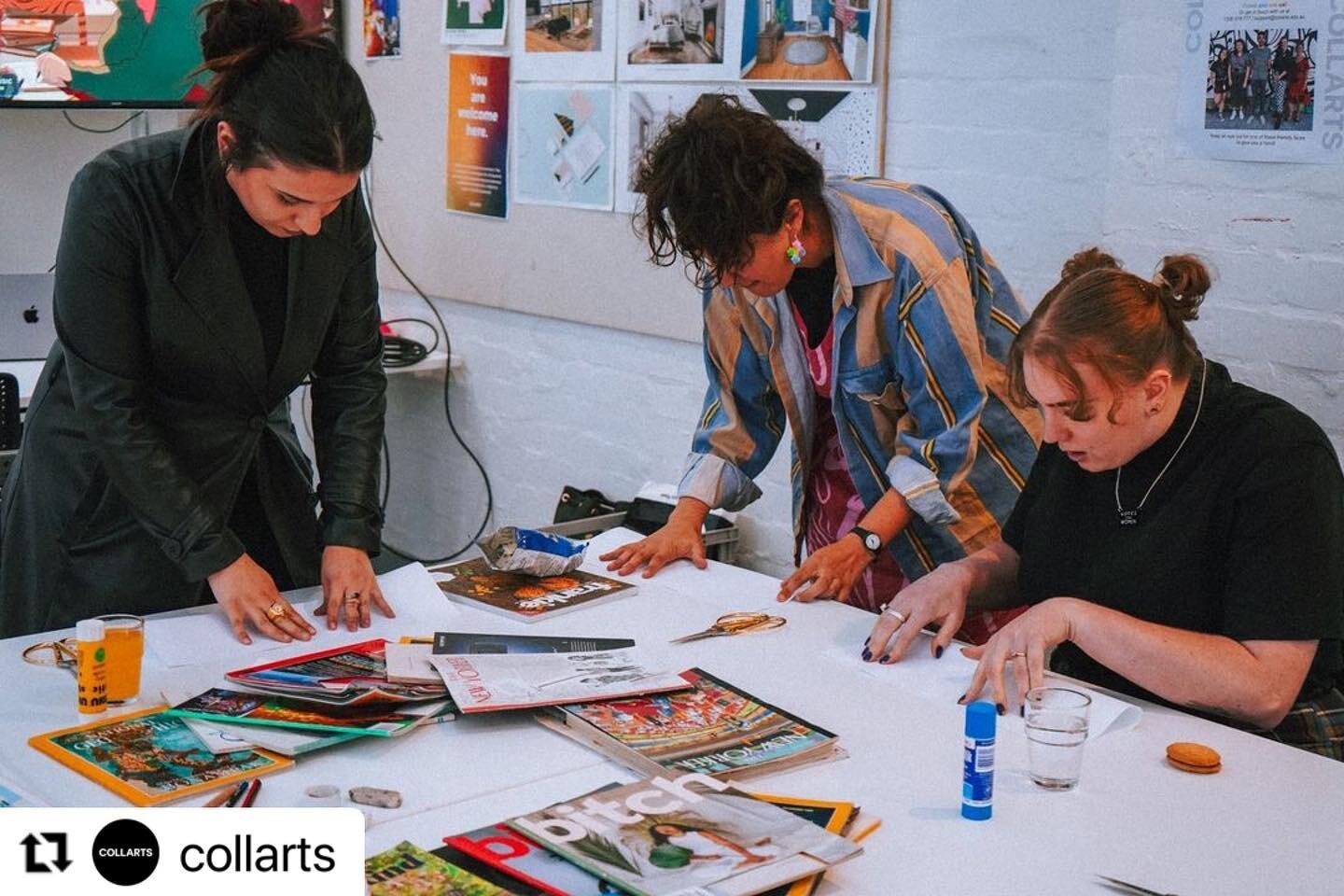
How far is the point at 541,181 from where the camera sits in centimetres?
393

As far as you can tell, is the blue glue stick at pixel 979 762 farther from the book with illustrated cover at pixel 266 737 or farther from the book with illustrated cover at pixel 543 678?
the book with illustrated cover at pixel 266 737

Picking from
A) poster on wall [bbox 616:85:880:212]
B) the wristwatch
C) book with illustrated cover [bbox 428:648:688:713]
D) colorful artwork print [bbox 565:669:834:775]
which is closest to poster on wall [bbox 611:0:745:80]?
poster on wall [bbox 616:85:880:212]

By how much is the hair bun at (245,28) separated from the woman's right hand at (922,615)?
1.07m

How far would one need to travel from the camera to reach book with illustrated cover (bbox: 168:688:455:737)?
5.26ft

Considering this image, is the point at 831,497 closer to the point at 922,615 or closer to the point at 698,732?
the point at 922,615

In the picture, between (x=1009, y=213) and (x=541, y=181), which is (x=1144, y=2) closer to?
(x=1009, y=213)

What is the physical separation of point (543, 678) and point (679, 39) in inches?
82.5

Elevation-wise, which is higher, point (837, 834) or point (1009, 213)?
point (1009, 213)

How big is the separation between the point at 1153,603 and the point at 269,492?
1.24 m

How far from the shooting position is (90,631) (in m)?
1.66

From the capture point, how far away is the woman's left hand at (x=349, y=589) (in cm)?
202

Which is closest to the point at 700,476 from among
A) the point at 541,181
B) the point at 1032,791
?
the point at 1032,791

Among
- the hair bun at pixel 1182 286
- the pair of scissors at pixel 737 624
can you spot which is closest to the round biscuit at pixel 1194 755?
the hair bun at pixel 1182 286

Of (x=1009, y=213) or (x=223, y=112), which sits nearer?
(x=223, y=112)
